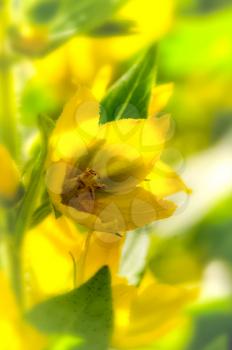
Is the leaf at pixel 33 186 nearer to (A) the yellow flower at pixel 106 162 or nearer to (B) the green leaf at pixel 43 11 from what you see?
(A) the yellow flower at pixel 106 162

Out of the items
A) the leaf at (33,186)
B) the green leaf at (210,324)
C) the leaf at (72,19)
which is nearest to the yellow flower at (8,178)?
the leaf at (33,186)

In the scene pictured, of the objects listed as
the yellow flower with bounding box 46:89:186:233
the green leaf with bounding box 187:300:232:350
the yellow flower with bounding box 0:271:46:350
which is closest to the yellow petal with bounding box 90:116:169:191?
the yellow flower with bounding box 46:89:186:233

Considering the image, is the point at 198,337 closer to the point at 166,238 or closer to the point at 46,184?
the point at 166,238

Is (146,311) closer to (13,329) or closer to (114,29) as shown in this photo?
(13,329)

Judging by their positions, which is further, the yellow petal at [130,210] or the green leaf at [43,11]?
the green leaf at [43,11]

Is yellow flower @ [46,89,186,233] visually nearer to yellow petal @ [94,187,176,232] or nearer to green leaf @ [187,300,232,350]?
yellow petal @ [94,187,176,232]
